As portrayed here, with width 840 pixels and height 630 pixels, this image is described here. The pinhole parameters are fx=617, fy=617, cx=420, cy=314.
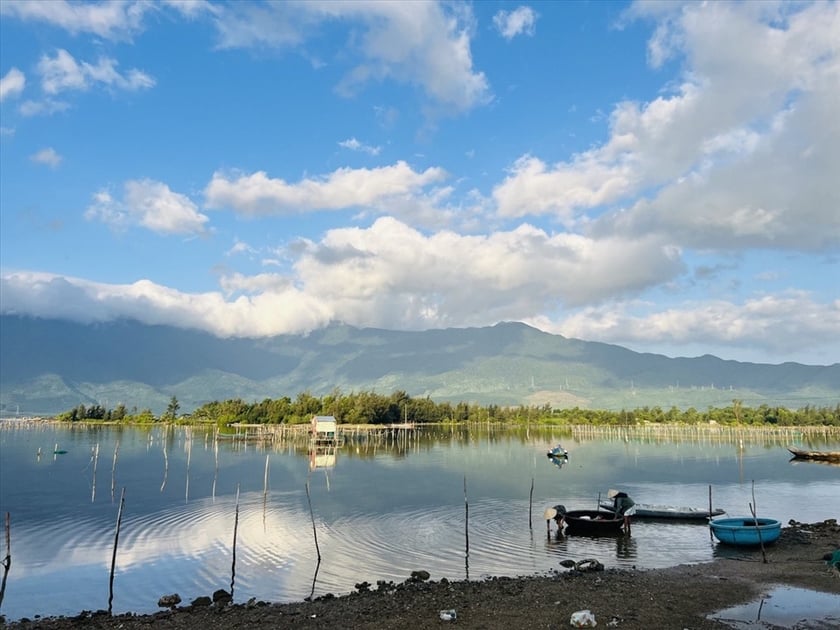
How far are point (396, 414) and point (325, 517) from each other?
121 meters

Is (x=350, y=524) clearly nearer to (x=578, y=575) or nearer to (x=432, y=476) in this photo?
(x=578, y=575)

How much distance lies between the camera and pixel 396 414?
154m

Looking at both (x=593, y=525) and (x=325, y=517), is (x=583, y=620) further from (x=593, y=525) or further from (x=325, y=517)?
(x=325, y=517)

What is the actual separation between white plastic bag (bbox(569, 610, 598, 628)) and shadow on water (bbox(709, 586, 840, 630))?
11.8 ft

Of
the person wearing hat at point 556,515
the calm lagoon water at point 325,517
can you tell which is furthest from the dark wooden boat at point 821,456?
the person wearing hat at point 556,515

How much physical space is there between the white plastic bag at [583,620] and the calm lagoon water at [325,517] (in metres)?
7.08

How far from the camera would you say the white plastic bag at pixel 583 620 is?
1482cm

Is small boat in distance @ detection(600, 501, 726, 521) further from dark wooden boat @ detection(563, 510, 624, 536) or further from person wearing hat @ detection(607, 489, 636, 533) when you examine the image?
dark wooden boat @ detection(563, 510, 624, 536)

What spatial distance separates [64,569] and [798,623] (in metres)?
24.2

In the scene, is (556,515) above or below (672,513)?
above

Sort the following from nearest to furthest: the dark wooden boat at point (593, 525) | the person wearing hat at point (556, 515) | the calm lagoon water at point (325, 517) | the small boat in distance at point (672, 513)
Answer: the calm lagoon water at point (325, 517)
the dark wooden boat at point (593, 525)
the person wearing hat at point (556, 515)
the small boat in distance at point (672, 513)

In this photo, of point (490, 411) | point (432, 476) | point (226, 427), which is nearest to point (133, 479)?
point (432, 476)

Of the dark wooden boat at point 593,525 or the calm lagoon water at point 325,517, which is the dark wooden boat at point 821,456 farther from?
the dark wooden boat at point 593,525

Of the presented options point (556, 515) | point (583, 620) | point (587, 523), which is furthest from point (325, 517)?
point (583, 620)
